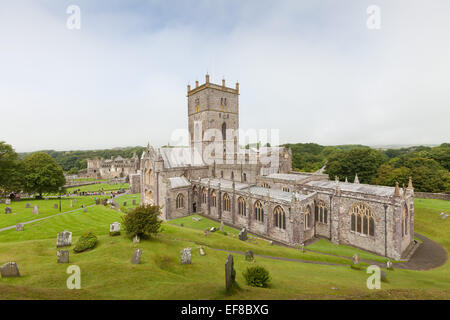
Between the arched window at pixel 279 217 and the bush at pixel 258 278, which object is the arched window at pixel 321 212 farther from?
the bush at pixel 258 278

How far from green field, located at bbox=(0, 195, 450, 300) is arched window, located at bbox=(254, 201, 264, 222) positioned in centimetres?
316

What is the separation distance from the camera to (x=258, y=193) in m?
27.5

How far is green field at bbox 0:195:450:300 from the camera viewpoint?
9641mm

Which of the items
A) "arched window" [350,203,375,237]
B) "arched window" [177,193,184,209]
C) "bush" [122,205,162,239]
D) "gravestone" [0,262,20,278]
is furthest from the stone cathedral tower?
"gravestone" [0,262,20,278]

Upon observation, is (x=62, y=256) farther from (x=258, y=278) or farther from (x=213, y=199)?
(x=213, y=199)

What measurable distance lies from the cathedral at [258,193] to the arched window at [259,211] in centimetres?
13

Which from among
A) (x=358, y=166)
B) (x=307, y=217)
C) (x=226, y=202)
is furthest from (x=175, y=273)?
(x=358, y=166)

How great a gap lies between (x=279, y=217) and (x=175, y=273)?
14.8 meters

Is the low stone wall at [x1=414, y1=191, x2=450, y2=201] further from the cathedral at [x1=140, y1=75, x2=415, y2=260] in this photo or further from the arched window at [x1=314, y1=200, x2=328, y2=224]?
the arched window at [x1=314, y1=200, x2=328, y2=224]

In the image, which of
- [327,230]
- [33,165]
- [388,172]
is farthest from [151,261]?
[388,172]

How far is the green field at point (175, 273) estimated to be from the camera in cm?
964

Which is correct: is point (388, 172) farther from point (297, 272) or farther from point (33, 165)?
point (33, 165)

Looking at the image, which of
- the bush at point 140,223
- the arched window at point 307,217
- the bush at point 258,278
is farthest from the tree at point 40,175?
the arched window at point 307,217

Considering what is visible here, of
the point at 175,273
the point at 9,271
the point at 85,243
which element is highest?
the point at 9,271
